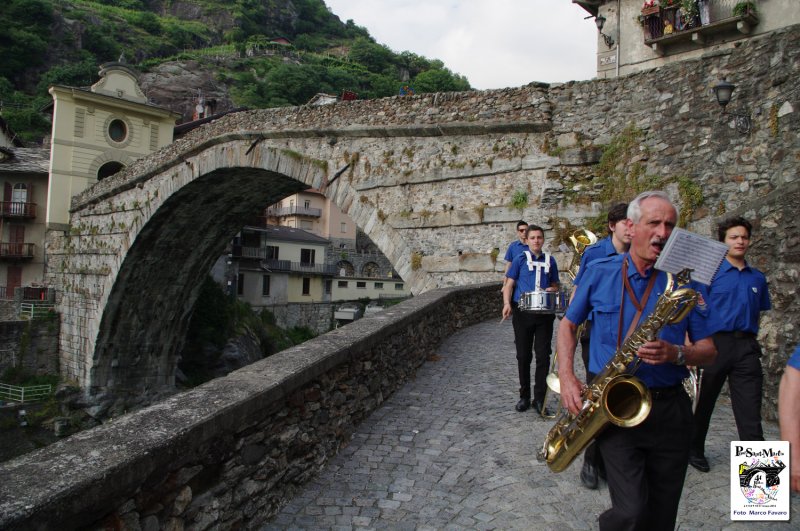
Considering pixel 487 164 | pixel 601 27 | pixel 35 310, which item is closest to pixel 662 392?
pixel 487 164

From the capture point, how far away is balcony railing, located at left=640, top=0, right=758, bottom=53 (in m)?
11.7

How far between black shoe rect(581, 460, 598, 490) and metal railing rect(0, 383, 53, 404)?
19.6 meters

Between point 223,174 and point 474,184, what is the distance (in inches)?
292

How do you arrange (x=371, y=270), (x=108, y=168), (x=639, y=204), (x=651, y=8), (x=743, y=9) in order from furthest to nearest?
1. (x=371, y=270)
2. (x=108, y=168)
3. (x=651, y=8)
4. (x=743, y=9)
5. (x=639, y=204)

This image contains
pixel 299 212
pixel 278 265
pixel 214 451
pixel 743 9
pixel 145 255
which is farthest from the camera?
pixel 299 212

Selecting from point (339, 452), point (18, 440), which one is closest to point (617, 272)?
point (339, 452)

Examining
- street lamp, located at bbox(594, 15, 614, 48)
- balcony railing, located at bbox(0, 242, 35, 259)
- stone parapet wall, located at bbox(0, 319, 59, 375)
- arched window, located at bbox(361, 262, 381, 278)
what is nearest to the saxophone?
street lamp, located at bbox(594, 15, 614, 48)

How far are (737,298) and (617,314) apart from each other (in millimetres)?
1473

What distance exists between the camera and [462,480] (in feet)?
11.0

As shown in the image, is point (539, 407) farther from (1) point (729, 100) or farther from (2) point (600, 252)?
(1) point (729, 100)

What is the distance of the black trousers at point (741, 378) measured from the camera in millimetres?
3129

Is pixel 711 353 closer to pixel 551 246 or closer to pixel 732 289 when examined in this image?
pixel 732 289

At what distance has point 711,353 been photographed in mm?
2146

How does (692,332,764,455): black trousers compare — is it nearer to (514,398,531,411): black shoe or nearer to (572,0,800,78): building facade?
(514,398,531,411): black shoe
